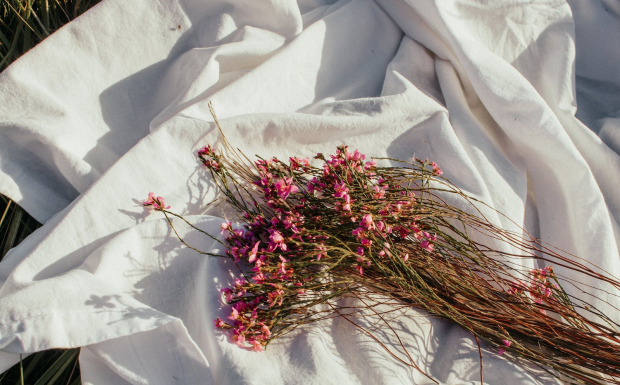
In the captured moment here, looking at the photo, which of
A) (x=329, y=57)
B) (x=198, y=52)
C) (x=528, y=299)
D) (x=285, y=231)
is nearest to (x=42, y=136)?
(x=198, y=52)

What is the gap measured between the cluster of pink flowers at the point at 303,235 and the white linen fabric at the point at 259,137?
0.10 m

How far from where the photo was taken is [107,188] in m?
1.10

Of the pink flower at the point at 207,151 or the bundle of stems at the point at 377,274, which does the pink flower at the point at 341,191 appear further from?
the pink flower at the point at 207,151

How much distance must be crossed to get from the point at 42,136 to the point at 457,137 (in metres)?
1.05

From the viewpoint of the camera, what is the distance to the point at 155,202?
1067 millimetres

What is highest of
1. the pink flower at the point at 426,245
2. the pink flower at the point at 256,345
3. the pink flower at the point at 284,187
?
the pink flower at the point at 426,245

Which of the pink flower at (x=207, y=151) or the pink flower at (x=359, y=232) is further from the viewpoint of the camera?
the pink flower at (x=207, y=151)

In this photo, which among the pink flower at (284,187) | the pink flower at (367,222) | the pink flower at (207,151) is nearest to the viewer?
the pink flower at (367,222)

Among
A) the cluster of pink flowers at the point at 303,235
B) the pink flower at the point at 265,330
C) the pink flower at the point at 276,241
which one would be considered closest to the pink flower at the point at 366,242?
the cluster of pink flowers at the point at 303,235

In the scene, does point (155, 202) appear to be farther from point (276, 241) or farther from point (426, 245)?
point (426, 245)

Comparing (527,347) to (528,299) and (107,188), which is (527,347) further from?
(107,188)

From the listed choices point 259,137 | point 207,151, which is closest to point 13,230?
point 207,151

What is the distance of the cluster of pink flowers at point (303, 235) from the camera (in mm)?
902

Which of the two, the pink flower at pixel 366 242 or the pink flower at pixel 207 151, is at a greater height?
the pink flower at pixel 207 151
